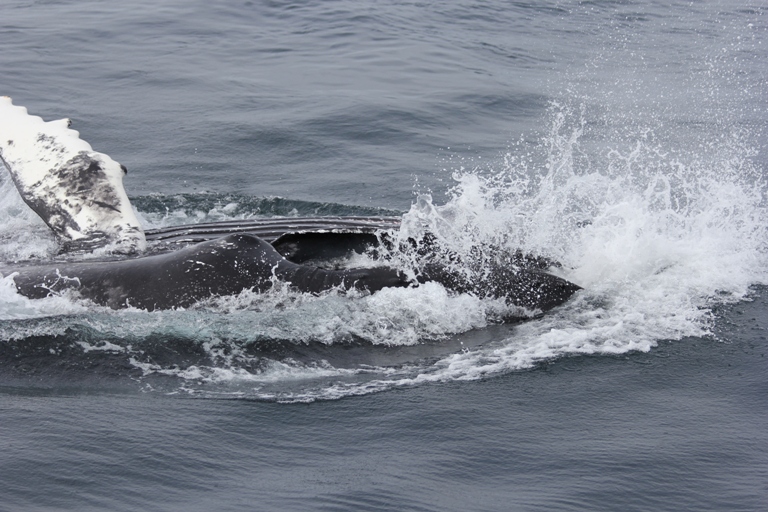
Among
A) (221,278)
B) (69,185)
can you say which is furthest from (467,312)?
(69,185)

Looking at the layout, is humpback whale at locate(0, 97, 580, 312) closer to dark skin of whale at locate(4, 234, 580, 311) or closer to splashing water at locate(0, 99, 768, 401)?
dark skin of whale at locate(4, 234, 580, 311)

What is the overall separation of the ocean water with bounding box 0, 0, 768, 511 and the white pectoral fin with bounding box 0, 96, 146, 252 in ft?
1.39

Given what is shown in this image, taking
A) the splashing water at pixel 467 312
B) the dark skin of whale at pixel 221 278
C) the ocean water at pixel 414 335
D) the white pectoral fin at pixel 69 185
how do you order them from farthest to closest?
the white pectoral fin at pixel 69 185 < the dark skin of whale at pixel 221 278 < the splashing water at pixel 467 312 < the ocean water at pixel 414 335

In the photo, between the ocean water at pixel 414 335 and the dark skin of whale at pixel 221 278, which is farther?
the dark skin of whale at pixel 221 278

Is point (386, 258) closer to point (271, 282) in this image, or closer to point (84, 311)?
point (271, 282)

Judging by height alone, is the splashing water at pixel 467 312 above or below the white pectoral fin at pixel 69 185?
below

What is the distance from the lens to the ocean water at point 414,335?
5672 mm

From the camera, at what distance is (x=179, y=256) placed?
308 inches

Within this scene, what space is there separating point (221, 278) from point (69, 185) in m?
2.38

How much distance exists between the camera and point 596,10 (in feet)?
80.8

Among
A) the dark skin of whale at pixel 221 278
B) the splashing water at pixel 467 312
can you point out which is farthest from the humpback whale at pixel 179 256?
the splashing water at pixel 467 312

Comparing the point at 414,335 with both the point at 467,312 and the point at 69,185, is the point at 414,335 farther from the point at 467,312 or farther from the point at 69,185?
the point at 69,185

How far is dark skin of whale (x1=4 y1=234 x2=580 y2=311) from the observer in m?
7.66

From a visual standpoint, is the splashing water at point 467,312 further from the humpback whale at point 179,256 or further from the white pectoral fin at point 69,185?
the white pectoral fin at point 69,185
